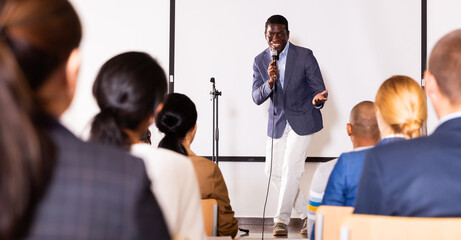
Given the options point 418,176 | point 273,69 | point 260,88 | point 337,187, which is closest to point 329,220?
point 337,187

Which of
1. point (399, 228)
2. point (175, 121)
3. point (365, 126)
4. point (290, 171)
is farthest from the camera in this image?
point (290, 171)

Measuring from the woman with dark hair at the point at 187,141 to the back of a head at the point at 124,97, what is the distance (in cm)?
97

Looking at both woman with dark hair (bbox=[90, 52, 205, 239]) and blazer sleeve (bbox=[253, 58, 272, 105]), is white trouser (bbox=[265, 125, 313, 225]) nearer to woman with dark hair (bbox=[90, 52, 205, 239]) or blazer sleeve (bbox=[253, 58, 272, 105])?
blazer sleeve (bbox=[253, 58, 272, 105])

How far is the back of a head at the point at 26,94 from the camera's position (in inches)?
25.5

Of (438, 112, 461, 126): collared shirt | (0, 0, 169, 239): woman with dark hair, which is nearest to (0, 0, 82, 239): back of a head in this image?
(0, 0, 169, 239): woman with dark hair

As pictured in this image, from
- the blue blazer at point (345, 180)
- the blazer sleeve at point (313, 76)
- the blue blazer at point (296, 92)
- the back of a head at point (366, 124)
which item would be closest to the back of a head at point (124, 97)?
the blue blazer at point (345, 180)

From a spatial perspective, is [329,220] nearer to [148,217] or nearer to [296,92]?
[148,217]

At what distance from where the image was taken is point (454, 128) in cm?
Result: 133

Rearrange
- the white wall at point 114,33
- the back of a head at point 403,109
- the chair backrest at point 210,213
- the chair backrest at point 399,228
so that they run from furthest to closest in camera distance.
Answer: the white wall at point 114,33 → the chair backrest at point 210,213 → the back of a head at point 403,109 → the chair backrest at point 399,228

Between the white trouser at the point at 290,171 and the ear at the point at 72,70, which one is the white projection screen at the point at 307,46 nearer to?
the white trouser at the point at 290,171

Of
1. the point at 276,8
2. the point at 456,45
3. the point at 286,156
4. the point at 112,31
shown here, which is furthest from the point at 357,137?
the point at 112,31

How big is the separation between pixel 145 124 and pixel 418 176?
2.31ft

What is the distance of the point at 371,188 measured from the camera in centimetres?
138

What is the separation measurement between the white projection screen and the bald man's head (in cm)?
263
